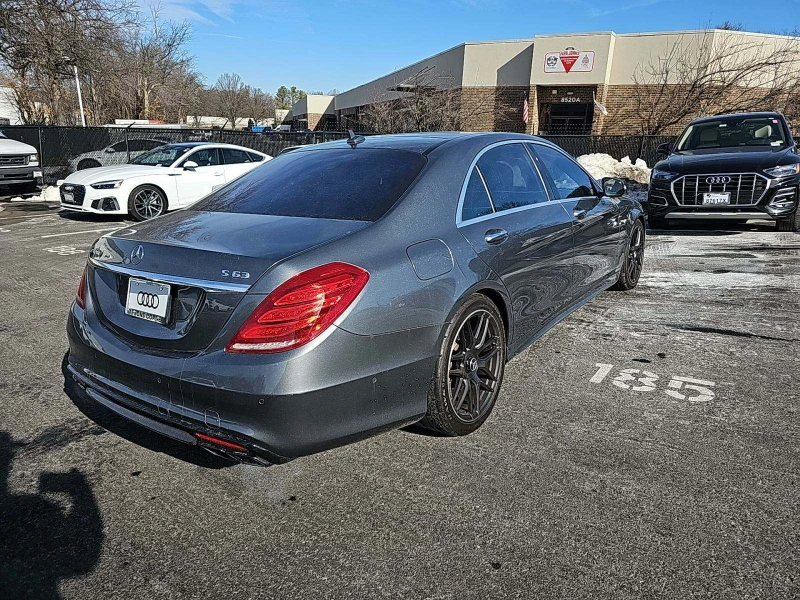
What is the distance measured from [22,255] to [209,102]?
219 feet

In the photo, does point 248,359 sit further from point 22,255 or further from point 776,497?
point 22,255

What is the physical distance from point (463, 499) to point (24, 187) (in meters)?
14.9

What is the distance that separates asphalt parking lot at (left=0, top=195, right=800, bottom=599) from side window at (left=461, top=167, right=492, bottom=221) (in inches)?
43.8

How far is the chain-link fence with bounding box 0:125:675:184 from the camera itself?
16797 mm

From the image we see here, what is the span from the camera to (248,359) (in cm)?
234

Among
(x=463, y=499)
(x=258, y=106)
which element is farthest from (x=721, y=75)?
(x=258, y=106)

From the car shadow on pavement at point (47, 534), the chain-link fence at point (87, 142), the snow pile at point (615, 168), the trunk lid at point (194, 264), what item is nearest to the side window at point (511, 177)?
the trunk lid at point (194, 264)

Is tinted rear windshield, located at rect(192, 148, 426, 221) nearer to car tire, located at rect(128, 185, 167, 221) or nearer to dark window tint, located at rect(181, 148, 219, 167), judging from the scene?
car tire, located at rect(128, 185, 167, 221)

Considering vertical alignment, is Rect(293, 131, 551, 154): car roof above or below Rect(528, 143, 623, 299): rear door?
above

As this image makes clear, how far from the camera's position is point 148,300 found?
2604 mm

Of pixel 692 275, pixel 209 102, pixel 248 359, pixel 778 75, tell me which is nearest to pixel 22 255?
pixel 248 359

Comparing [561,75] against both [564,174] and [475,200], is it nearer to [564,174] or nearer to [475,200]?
[564,174]

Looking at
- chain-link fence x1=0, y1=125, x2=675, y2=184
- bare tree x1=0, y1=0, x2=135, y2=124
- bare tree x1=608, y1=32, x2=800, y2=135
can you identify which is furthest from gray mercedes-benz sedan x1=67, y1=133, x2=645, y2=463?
bare tree x1=608, y1=32, x2=800, y2=135

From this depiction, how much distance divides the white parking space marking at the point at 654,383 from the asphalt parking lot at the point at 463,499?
18 mm
